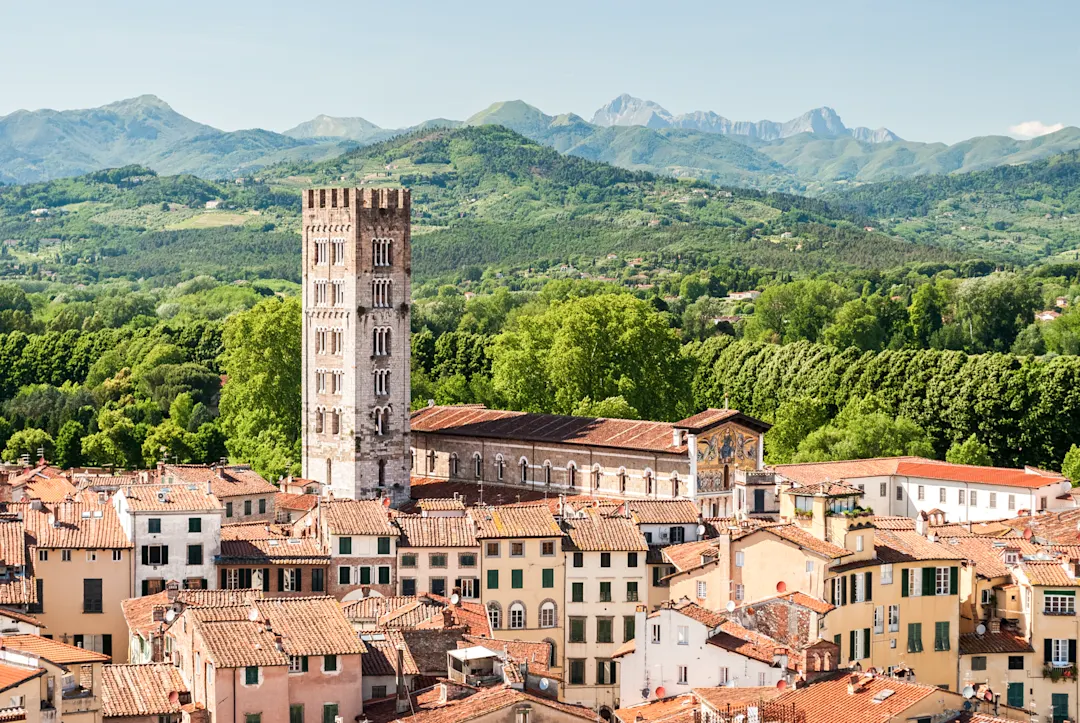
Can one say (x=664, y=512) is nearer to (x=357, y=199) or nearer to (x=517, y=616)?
(x=517, y=616)

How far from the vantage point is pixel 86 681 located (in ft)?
134

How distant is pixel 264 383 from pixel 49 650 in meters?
60.9

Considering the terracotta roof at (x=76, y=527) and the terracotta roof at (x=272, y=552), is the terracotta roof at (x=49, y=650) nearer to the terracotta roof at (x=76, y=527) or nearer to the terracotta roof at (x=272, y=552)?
the terracotta roof at (x=76, y=527)

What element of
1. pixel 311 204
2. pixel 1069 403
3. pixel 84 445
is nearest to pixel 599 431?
pixel 311 204

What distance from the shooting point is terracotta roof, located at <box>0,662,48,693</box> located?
37.1 meters

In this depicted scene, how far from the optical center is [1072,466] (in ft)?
289

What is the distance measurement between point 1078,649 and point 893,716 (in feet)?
42.4

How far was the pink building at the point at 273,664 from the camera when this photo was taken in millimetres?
41906

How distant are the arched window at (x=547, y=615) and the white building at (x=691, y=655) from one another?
8.35 m

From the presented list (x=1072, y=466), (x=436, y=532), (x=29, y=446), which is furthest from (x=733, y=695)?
(x=29, y=446)

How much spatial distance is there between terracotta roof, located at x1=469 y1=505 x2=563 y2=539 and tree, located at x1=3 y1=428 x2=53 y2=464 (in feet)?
161

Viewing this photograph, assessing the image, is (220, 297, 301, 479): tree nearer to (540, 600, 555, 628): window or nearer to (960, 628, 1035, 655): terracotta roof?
(540, 600, 555, 628): window

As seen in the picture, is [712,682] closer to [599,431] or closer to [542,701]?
[542,701]

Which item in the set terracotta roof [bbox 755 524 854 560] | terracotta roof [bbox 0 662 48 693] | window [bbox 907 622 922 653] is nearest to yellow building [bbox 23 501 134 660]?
terracotta roof [bbox 0 662 48 693]
